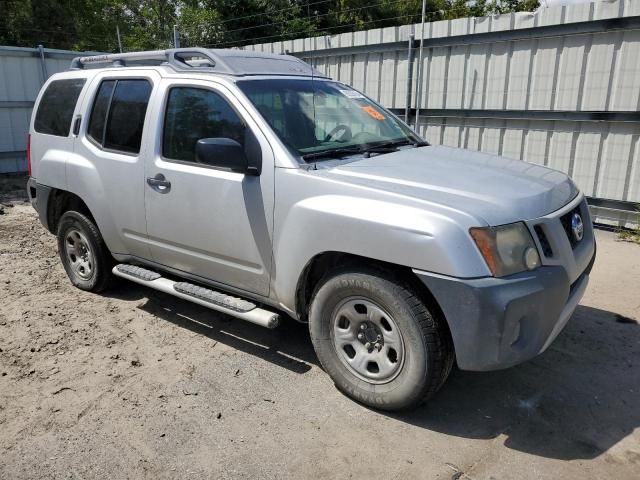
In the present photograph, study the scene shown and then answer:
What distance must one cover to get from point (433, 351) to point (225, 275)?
5.30ft

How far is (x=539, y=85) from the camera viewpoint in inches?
292

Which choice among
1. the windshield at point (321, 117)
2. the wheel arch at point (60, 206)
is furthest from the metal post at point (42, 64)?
the windshield at point (321, 117)

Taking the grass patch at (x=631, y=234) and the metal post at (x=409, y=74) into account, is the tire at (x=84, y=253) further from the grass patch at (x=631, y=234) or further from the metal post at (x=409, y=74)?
the grass patch at (x=631, y=234)

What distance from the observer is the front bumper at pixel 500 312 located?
2.65 meters

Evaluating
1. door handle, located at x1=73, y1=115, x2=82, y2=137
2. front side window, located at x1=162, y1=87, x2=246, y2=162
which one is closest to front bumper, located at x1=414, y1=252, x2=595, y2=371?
front side window, located at x1=162, y1=87, x2=246, y2=162

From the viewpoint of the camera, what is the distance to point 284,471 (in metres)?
2.74

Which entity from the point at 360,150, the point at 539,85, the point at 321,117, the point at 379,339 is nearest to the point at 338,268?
the point at 379,339

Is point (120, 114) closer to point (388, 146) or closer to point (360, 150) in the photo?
point (360, 150)

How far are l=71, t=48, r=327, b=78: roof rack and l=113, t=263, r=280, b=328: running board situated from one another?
158 cm

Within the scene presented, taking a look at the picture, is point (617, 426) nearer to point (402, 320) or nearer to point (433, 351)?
point (433, 351)

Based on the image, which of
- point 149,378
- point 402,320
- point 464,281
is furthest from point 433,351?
point 149,378

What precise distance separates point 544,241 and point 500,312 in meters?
0.53

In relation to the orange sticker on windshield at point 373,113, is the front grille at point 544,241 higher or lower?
lower

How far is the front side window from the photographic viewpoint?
370 cm
